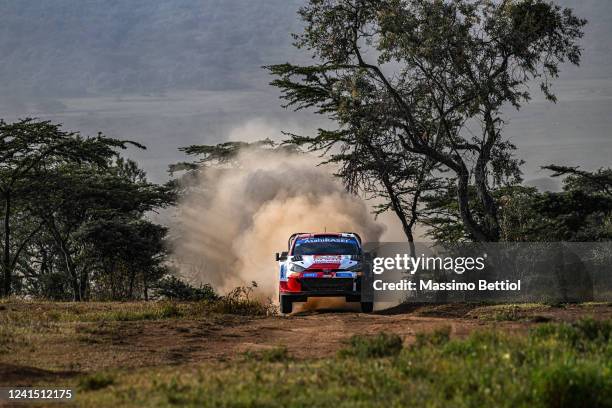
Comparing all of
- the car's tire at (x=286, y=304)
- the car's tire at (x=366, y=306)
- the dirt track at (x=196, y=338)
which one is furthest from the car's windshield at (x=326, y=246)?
the dirt track at (x=196, y=338)

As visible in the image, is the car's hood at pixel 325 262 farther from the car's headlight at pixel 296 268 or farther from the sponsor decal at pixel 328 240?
the sponsor decal at pixel 328 240

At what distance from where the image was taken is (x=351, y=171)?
37719 mm

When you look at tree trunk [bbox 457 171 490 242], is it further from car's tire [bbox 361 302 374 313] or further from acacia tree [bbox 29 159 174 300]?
acacia tree [bbox 29 159 174 300]

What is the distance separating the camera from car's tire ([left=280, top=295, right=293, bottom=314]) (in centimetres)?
2573

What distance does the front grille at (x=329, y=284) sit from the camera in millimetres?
24922

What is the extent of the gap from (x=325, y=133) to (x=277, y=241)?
679 cm

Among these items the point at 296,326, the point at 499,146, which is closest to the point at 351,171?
the point at 499,146

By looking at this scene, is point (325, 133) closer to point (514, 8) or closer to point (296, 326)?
point (514, 8)

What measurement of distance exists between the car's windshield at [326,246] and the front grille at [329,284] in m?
0.85

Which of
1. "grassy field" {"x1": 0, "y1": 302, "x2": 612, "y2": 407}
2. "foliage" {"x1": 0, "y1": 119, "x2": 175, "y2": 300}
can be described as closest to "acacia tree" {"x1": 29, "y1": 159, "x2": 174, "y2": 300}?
"foliage" {"x1": 0, "y1": 119, "x2": 175, "y2": 300}

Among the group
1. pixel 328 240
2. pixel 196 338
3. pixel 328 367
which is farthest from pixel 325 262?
pixel 328 367

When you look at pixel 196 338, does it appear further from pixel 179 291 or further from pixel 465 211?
pixel 179 291

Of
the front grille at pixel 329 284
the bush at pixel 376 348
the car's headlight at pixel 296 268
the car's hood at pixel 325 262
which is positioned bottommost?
the bush at pixel 376 348

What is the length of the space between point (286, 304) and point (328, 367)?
45.2 feet
